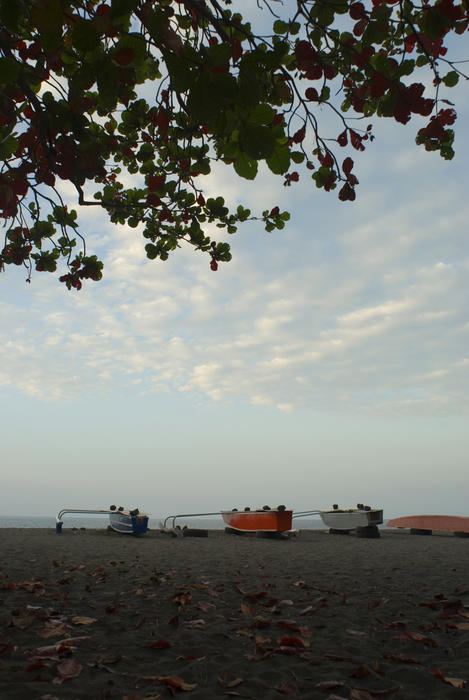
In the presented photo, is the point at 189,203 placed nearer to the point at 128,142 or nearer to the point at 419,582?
the point at 128,142

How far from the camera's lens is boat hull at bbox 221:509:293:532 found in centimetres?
1798

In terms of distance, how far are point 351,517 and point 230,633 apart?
15.9 meters

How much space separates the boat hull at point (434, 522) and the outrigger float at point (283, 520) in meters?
1.46

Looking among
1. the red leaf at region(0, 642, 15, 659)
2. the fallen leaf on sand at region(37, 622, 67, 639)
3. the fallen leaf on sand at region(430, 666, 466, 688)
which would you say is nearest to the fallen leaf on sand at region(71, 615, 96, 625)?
the fallen leaf on sand at region(37, 622, 67, 639)

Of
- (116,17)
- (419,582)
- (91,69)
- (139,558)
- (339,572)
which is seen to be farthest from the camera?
(139,558)

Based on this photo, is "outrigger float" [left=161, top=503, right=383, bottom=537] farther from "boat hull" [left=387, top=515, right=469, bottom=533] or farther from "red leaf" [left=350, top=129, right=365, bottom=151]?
"red leaf" [left=350, top=129, right=365, bottom=151]

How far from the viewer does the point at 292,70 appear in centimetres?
487

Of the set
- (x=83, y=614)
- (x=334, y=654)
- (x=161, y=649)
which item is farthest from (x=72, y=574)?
(x=334, y=654)

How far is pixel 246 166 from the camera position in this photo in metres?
2.34

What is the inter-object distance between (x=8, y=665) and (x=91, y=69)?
402cm

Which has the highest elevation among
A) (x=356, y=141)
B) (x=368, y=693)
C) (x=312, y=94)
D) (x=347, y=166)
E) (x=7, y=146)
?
(x=312, y=94)

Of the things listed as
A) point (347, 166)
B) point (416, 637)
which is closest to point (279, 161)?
point (347, 166)

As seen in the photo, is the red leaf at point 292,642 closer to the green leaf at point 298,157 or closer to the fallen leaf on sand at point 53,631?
the fallen leaf on sand at point 53,631

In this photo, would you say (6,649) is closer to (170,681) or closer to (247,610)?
(170,681)
